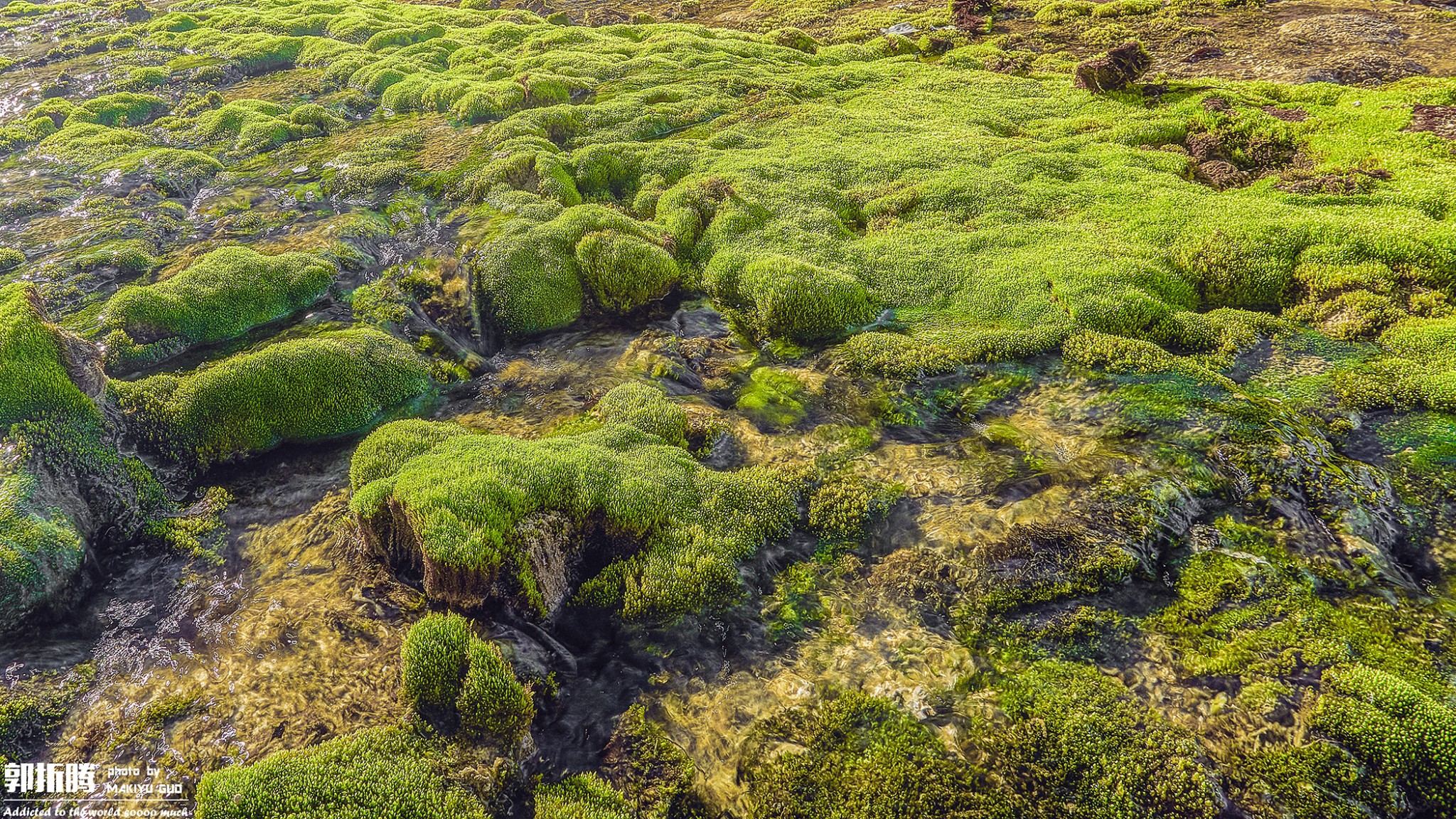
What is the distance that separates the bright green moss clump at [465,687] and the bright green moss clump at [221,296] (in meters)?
13.4

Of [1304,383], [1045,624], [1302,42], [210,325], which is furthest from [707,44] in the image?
[1045,624]

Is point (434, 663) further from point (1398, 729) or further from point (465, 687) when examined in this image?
point (1398, 729)

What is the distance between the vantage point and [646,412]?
49.2 ft

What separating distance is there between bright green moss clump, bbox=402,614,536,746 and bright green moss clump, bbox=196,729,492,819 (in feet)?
1.74

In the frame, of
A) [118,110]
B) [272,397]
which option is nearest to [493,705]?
[272,397]

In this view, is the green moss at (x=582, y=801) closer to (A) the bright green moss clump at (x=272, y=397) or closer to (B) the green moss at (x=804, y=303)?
(A) the bright green moss clump at (x=272, y=397)

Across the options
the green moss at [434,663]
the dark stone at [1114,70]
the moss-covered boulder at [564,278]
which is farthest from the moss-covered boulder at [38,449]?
the dark stone at [1114,70]

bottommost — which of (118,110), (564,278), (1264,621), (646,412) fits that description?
(1264,621)

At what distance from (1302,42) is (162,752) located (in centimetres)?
4799

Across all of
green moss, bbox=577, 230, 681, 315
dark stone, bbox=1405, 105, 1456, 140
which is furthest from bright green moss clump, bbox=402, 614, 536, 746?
dark stone, bbox=1405, 105, 1456, 140

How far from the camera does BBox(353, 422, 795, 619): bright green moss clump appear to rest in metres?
11.0

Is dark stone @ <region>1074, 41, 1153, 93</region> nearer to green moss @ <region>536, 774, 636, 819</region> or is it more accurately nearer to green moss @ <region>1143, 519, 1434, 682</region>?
green moss @ <region>1143, 519, 1434, 682</region>

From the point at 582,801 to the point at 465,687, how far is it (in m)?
2.38

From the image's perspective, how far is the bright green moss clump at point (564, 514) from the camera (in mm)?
10953
